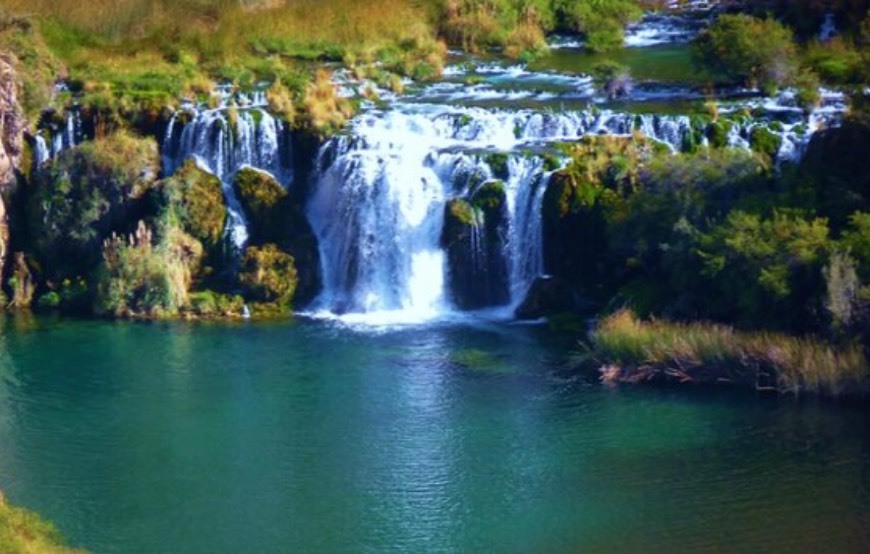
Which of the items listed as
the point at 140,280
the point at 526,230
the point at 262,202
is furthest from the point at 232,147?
the point at 526,230

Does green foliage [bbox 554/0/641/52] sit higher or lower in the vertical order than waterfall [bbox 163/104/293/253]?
higher

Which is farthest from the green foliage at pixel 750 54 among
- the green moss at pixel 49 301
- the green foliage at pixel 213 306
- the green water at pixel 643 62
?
the green moss at pixel 49 301

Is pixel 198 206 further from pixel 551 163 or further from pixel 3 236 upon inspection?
pixel 551 163

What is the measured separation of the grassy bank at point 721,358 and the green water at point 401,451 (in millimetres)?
563

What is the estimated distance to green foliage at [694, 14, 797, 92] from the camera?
196 feet

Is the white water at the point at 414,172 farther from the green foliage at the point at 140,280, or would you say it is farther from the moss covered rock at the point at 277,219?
the green foliage at the point at 140,280

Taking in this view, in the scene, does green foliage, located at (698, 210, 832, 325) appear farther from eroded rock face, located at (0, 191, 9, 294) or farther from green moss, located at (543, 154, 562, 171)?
eroded rock face, located at (0, 191, 9, 294)

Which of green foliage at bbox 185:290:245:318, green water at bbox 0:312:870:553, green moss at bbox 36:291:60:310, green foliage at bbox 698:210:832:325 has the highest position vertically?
green foliage at bbox 698:210:832:325

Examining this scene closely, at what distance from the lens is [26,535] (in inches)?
1330

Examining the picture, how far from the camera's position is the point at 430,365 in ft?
162

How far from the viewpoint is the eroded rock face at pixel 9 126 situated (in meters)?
58.0

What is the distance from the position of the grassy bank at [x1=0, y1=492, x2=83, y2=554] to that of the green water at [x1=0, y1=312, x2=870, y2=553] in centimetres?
156

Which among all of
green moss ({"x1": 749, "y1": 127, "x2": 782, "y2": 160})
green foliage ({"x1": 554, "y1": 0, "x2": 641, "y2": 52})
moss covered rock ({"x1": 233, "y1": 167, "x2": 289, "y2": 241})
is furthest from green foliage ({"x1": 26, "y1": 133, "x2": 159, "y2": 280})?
green foliage ({"x1": 554, "y1": 0, "x2": 641, "y2": 52})

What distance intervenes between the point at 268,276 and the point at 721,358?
1525 centimetres
